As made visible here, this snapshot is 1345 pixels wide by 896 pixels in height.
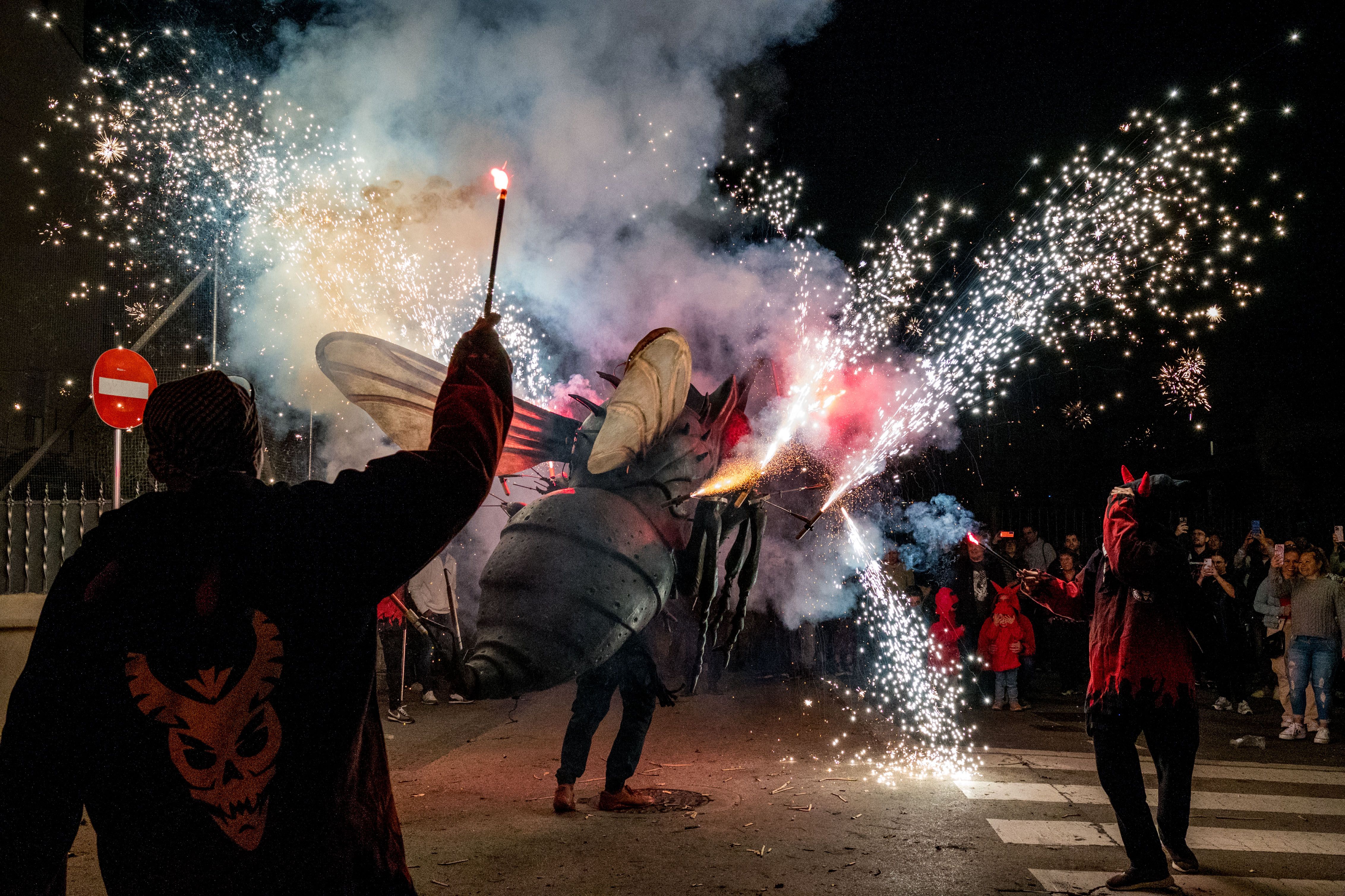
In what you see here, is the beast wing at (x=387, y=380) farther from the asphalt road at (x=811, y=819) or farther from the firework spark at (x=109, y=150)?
the firework spark at (x=109, y=150)

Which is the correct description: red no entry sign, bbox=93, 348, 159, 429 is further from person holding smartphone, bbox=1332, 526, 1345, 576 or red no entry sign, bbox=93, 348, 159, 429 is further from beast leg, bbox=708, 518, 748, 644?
person holding smartphone, bbox=1332, 526, 1345, 576

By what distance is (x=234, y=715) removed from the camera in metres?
1.58

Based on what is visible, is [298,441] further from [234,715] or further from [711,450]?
[234,715]

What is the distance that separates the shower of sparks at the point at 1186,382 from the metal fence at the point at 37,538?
65.0 feet

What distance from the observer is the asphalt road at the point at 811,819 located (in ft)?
14.5

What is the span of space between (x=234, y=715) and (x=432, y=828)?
161 inches

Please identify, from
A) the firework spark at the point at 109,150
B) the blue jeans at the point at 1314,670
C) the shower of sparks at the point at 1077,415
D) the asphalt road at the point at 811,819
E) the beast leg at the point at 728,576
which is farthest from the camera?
the shower of sparks at the point at 1077,415

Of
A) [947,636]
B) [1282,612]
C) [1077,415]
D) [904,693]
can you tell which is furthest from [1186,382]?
[904,693]

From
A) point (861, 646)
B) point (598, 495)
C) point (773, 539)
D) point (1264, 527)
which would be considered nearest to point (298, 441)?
point (773, 539)

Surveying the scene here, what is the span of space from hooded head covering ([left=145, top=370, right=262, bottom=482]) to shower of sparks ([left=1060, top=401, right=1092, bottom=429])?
70.2ft

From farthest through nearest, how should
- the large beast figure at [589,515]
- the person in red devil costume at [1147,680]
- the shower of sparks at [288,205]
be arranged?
the shower of sparks at [288,205]
the person in red devil costume at [1147,680]
the large beast figure at [589,515]

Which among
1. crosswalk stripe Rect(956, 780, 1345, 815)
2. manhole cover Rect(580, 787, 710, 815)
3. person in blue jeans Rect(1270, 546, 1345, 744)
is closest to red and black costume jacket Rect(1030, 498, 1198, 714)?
crosswalk stripe Rect(956, 780, 1345, 815)

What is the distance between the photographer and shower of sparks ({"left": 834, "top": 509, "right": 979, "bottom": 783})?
22.9 feet

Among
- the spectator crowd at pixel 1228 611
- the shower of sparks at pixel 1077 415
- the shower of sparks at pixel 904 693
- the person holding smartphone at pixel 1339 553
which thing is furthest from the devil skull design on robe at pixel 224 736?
the shower of sparks at pixel 1077 415
